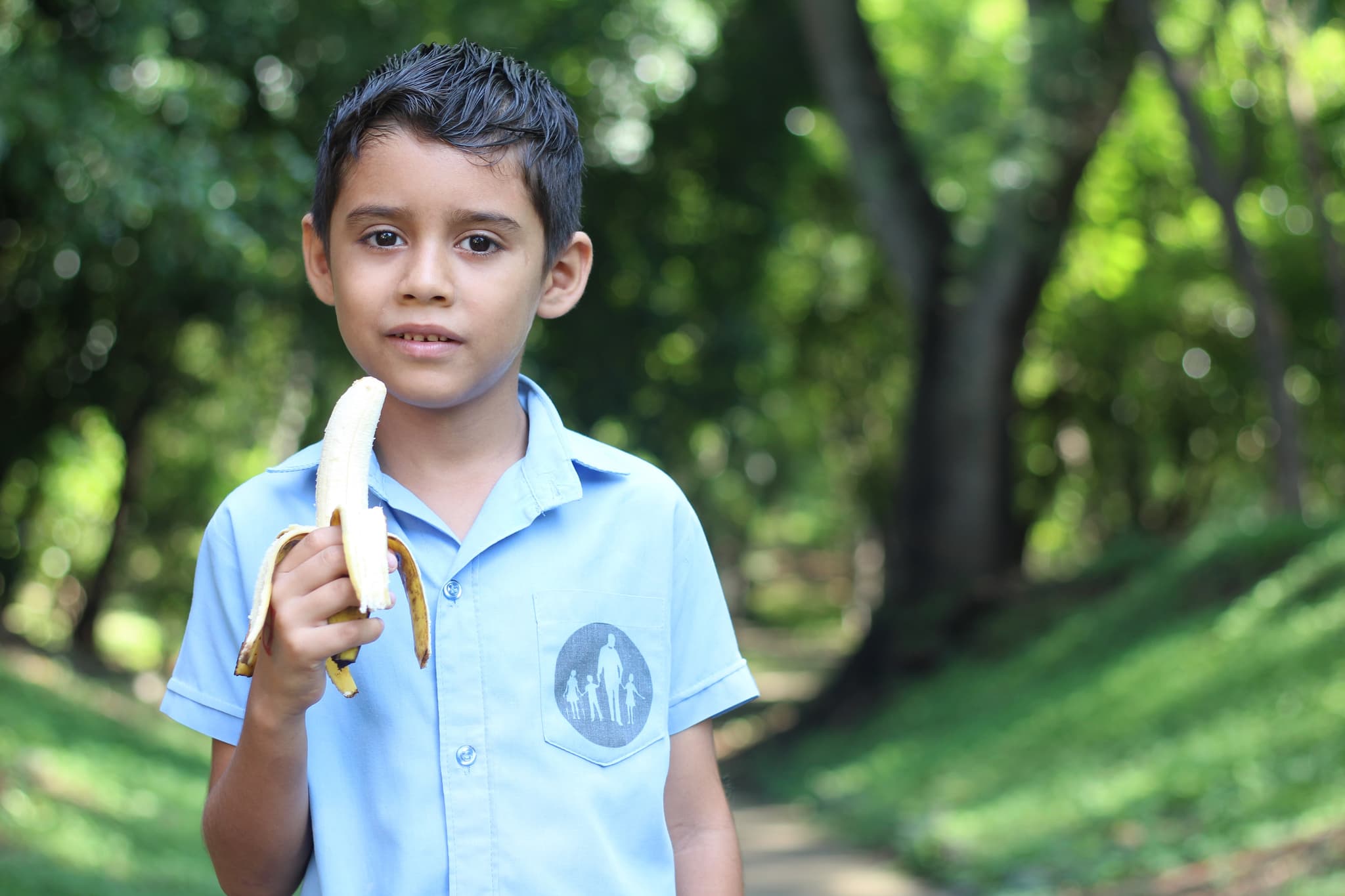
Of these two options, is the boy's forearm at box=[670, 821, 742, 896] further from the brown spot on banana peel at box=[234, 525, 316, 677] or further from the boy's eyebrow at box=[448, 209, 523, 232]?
the boy's eyebrow at box=[448, 209, 523, 232]

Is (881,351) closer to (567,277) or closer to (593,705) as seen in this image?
(567,277)

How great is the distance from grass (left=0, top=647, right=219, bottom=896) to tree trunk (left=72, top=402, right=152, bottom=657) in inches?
187

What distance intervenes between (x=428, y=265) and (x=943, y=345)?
14.3 metres

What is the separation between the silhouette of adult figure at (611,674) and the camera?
2.00 m

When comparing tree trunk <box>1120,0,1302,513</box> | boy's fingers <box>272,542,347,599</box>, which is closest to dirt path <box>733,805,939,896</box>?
tree trunk <box>1120,0,1302,513</box>

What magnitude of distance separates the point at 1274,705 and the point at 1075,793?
4.16 feet

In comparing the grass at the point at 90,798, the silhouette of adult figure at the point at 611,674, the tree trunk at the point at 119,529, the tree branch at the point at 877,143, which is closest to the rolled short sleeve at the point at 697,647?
the silhouette of adult figure at the point at 611,674

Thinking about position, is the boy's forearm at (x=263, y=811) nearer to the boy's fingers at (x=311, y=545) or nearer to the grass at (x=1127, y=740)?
the boy's fingers at (x=311, y=545)

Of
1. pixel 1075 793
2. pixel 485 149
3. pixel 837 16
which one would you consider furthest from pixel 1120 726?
pixel 485 149

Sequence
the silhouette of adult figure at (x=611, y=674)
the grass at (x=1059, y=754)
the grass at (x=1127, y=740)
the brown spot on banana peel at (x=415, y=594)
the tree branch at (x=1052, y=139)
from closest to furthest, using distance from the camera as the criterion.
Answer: the brown spot on banana peel at (x=415, y=594), the silhouette of adult figure at (x=611, y=674), the grass at (x=1059, y=754), the grass at (x=1127, y=740), the tree branch at (x=1052, y=139)

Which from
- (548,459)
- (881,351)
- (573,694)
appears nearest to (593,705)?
(573,694)

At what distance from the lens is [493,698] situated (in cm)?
193

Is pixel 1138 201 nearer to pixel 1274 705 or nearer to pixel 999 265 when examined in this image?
pixel 999 265

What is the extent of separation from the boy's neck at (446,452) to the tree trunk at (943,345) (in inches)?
518
